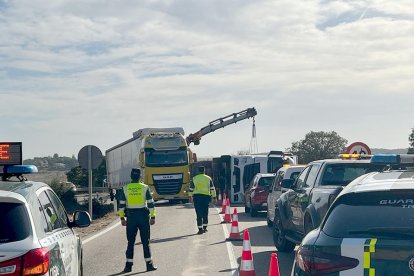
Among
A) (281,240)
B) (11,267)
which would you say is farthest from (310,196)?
(11,267)

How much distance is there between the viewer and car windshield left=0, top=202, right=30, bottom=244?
226 inches

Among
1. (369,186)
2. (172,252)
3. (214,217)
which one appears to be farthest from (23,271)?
(214,217)

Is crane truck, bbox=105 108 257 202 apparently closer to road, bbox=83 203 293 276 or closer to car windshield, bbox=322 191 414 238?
road, bbox=83 203 293 276

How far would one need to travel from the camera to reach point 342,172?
1285 centimetres

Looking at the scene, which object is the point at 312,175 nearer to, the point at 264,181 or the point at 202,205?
the point at 202,205

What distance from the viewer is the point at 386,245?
5.45 m

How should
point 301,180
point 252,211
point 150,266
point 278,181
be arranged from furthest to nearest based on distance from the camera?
point 252,211 → point 278,181 → point 301,180 → point 150,266

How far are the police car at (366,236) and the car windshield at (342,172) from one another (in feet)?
21.5

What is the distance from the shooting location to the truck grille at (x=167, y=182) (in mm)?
38094

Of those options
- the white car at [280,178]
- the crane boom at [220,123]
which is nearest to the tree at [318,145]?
the crane boom at [220,123]

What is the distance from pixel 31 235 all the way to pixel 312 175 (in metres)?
8.19

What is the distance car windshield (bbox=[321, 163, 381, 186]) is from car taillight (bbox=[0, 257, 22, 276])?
26.0 ft

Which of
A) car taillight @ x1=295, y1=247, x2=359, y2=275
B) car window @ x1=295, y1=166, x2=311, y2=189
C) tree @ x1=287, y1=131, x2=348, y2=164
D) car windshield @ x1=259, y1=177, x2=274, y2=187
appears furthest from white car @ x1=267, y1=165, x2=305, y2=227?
tree @ x1=287, y1=131, x2=348, y2=164

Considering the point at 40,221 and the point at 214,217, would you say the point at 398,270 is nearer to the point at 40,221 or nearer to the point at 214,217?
the point at 40,221
